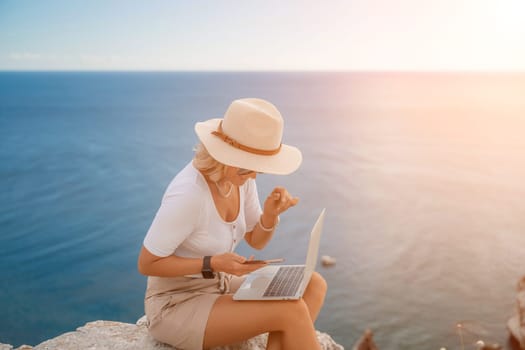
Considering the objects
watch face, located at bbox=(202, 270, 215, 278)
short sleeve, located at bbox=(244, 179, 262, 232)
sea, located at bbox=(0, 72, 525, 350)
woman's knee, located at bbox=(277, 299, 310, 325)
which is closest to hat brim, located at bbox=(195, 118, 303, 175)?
short sleeve, located at bbox=(244, 179, 262, 232)

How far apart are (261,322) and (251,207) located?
2.65 feet

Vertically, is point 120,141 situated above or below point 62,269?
below

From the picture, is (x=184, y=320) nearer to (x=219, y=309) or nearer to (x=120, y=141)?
(x=219, y=309)

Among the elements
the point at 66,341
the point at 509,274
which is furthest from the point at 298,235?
the point at 66,341

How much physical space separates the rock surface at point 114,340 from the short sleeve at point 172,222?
0.81 meters

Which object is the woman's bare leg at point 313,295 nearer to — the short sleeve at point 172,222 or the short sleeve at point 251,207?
the short sleeve at point 251,207

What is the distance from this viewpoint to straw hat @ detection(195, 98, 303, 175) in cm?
264

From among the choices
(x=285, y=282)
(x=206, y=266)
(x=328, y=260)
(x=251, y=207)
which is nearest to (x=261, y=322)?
(x=285, y=282)

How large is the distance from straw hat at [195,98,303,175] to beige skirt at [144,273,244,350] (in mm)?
789

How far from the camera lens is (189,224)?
8.61 ft

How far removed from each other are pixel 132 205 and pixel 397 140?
1337 inches

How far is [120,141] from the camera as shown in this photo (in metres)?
47.6

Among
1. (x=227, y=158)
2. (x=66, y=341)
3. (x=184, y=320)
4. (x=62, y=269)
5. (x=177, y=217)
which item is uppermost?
(x=227, y=158)

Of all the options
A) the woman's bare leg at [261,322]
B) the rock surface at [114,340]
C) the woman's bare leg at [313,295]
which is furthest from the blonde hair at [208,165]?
the rock surface at [114,340]
